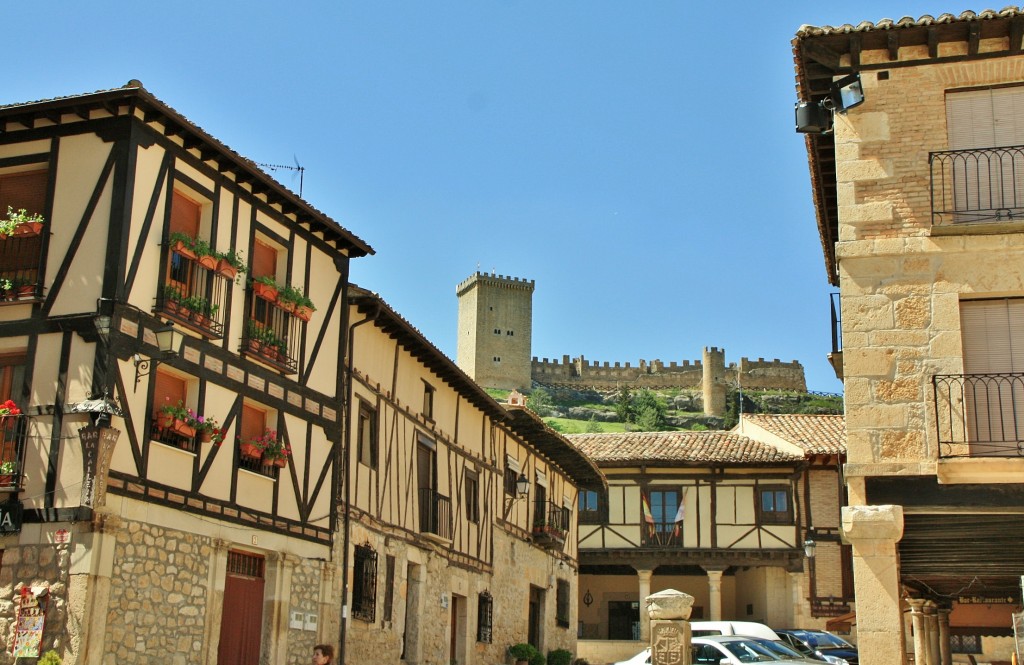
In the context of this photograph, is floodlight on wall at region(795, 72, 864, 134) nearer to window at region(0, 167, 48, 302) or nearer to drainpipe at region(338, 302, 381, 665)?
drainpipe at region(338, 302, 381, 665)

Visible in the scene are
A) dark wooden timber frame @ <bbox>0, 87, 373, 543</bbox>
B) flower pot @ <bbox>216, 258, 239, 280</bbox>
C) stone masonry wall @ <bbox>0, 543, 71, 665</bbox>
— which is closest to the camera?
stone masonry wall @ <bbox>0, 543, 71, 665</bbox>

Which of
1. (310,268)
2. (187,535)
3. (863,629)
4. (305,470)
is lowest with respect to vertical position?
(863,629)

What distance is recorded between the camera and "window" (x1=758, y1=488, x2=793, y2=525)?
38031 millimetres

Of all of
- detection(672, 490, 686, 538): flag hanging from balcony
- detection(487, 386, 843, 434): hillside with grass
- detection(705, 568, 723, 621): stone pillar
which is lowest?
detection(705, 568, 723, 621): stone pillar

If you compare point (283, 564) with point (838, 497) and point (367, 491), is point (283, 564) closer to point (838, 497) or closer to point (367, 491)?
point (367, 491)

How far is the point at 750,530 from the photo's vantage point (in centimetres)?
3819

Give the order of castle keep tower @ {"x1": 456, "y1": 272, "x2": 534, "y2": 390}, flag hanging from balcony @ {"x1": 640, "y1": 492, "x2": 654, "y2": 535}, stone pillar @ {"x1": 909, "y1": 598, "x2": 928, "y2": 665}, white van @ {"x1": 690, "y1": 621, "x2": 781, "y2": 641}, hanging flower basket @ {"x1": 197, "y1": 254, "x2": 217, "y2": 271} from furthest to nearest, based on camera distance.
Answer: castle keep tower @ {"x1": 456, "y1": 272, "x2": 534, "y2": 390} → flag hanging from balcony @ {"x1": 640, "y1": 492, "x2": 654, "y2": 535} → white van @ {"x1": 690, "y1": 621, "x2": 781, "y2": 641} → stone pillar @ {"x1": 909, "y1": 598, "x2": 928, "y2": 665} → hanging flower basket @ {"x1": 197, "y1": 254, "x2": 217, "y2": 271}

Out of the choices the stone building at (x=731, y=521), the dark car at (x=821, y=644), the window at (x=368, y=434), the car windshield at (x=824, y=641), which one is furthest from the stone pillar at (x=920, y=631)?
the stone building at (x=731, y=521)

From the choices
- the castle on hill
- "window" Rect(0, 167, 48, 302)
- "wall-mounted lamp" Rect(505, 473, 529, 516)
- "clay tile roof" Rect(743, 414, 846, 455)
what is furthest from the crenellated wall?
"window" Rect(0, 167, 48, 302)

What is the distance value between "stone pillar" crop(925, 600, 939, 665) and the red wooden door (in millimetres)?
10373

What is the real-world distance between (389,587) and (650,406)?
75.7m

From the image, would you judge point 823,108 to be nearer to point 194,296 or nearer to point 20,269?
point 194,296

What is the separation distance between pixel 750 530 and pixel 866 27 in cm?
2703


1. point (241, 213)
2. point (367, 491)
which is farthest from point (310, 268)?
point (367, 491)
